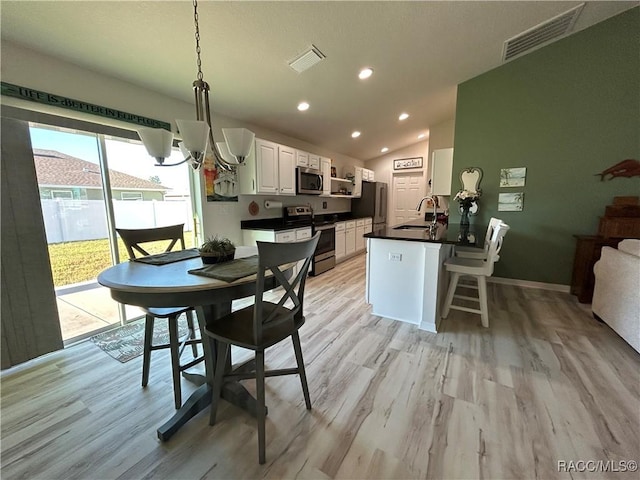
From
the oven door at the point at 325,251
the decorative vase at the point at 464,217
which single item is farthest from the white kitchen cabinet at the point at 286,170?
the decorative vase at the point at 464,217

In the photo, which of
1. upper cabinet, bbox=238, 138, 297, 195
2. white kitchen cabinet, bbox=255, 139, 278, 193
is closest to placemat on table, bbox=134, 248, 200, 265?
upper cabinet, bbox=238, 138, 297, 195

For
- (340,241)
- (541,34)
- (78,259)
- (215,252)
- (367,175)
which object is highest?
(541,34)

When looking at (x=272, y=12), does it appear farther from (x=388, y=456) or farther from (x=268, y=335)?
(x=388, y=456)

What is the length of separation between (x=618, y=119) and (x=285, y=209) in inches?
181

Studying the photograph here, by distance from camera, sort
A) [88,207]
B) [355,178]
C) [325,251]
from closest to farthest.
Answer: [88,207], [325,251], [355,178]

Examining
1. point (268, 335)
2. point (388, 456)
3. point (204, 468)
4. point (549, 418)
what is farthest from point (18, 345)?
point (549, 418)

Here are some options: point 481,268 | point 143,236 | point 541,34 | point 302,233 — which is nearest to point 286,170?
point 302,233

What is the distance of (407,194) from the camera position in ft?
24.6

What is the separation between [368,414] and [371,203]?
5.59 meters

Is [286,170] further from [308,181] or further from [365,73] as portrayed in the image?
[365,73]

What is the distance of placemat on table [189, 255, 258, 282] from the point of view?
136cm

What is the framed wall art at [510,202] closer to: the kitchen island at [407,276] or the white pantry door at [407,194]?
the kitchen island at [407,276]

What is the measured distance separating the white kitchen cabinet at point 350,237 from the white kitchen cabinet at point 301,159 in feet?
5.01

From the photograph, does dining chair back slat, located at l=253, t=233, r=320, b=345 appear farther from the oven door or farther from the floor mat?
the oven door
